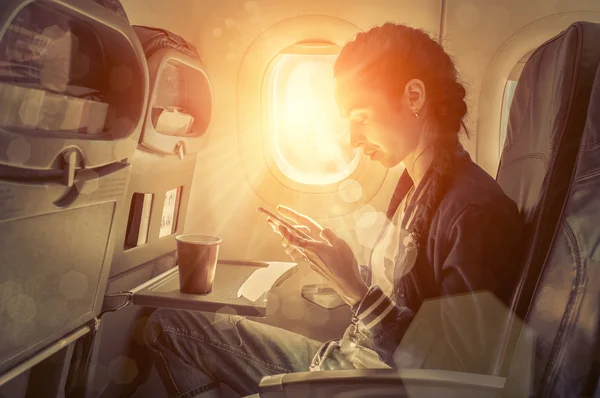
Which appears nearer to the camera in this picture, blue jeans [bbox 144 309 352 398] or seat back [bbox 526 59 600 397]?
seat back [bbox 526 59 600 397]

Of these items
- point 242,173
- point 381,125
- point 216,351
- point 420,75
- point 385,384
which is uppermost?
point 420,75

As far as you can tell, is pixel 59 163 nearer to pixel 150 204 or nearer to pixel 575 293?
pixel 150 204

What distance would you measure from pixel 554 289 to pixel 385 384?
32 cm

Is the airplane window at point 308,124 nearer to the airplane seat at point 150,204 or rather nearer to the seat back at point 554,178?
the airplane seat at point 150,204

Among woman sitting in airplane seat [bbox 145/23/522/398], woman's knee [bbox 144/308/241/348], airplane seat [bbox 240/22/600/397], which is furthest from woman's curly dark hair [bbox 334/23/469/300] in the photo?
woman's knee [bbox 144/308/241/348]

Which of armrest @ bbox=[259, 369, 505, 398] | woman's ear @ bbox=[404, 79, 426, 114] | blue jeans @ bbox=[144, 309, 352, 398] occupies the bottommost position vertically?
blue jeans @ bbox=[144, 309, 352, 398]

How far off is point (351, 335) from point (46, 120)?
0.88 m

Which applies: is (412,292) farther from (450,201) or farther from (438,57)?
(438,57)

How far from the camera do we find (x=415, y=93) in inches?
48.5

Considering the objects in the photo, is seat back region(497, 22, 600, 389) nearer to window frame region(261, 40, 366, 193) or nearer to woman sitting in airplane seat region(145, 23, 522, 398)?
woman sitting in airplane seat region(145, 23, 522, 398)

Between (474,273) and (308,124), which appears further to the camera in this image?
(308,124)

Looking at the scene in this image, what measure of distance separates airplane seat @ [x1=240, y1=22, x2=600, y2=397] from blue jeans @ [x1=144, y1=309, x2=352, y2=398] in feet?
1.53

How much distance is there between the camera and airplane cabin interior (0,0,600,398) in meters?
0.84

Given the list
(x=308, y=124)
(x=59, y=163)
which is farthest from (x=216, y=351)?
(x=308, y=124)
